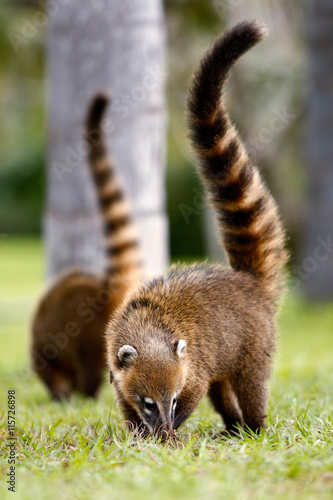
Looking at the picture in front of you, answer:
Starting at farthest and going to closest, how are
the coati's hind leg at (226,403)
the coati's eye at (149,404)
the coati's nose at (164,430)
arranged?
1. the coati's hind leg at (226,403)
2. the coati's eye at (149,404)
3. the coati's nose at (164,430)

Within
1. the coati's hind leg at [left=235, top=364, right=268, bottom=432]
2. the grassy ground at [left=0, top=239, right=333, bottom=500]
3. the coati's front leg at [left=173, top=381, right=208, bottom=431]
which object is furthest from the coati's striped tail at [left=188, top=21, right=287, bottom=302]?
the grassy ground at [left=0, top=239, right=333, bottom=500]

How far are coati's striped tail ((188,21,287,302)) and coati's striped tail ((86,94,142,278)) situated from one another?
185cm

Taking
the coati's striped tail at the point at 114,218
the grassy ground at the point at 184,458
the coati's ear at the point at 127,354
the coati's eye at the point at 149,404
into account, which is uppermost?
the coati's striped tail at the point at 114,218

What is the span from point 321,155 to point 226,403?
755cm

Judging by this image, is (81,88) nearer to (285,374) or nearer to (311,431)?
(285,374)

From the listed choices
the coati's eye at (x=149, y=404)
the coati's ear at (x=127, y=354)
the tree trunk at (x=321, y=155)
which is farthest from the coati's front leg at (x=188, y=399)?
the tree trunk at (x=321, y=155)

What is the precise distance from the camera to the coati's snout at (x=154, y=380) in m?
3.52

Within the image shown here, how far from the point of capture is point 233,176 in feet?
13.4

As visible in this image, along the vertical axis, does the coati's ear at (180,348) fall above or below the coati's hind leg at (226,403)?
above

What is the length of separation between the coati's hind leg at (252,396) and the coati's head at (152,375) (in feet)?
1.30

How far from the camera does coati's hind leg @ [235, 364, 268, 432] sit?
3.83 meters

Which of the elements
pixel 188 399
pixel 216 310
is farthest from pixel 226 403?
pixel 216 310

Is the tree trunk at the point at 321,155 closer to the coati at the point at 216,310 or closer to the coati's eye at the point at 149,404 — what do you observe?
the coati at the point at 216,310

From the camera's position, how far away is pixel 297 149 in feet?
69.5
